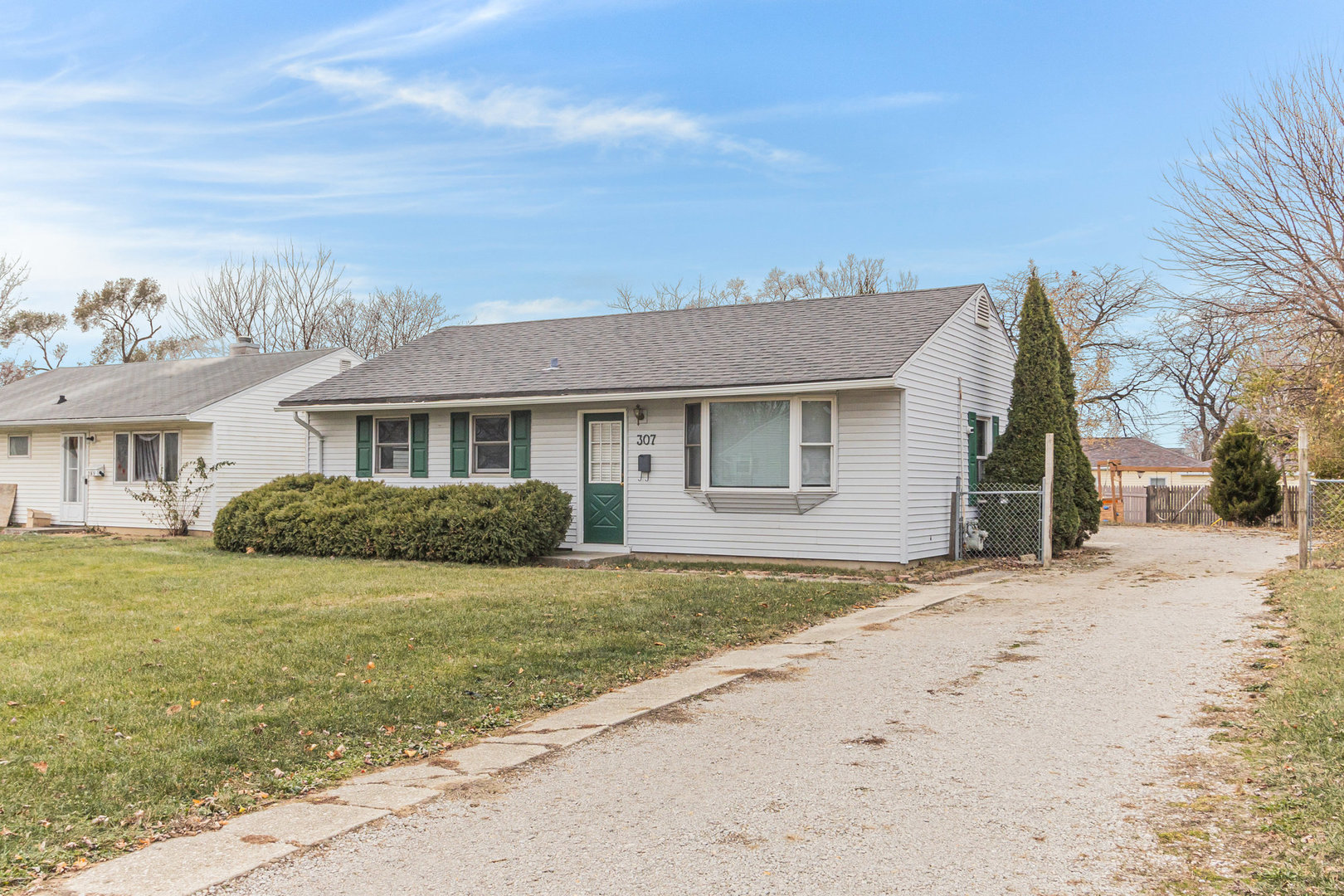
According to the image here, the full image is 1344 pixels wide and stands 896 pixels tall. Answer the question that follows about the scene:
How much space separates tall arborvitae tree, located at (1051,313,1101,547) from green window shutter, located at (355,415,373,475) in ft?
41.1

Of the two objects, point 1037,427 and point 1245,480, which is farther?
point 1245,480

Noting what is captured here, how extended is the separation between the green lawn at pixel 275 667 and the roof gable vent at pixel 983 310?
7.50m

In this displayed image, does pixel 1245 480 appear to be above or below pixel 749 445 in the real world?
below

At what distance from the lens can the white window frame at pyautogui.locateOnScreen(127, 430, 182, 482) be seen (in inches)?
896

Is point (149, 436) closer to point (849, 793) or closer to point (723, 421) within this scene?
point (723, 421)

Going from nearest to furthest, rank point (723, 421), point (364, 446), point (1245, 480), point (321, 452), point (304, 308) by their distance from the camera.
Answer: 1. point (723, 421)
2. point (364, 446)
3. point (321, 452)
4. point (1245, 480)
5. point (304, 308)

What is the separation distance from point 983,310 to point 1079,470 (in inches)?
139

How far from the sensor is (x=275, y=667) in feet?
22.8

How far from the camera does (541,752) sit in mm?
5262

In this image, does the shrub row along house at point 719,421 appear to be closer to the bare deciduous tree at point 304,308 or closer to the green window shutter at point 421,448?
the green window shutter at point 421,448

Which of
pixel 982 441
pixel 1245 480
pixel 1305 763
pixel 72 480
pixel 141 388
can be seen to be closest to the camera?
pixel 1305 763

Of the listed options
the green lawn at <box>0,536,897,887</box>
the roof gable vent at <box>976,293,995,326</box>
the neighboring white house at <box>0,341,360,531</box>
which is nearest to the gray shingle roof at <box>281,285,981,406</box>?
the roof gable vent at <box>976,293,995,326</box>

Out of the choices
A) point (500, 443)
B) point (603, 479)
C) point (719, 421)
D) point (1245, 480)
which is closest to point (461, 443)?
point (500, 443)

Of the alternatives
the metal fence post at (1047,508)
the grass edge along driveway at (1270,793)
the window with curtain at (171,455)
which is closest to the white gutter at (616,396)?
the metal fence post at (1047,508)
